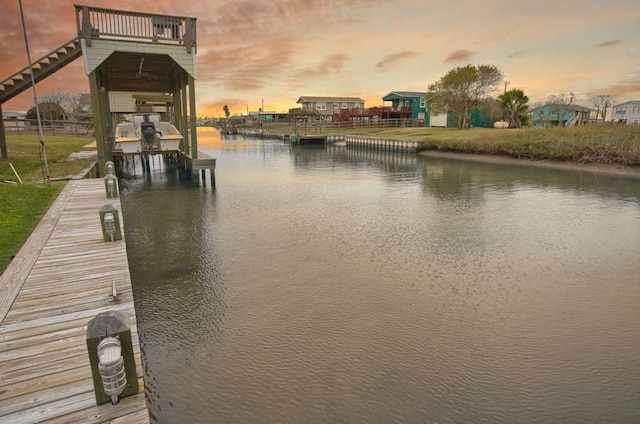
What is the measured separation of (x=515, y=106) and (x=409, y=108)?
15.0 metres

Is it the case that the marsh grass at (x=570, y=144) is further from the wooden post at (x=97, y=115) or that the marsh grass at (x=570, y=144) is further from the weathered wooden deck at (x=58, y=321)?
the weathered wooden deck at (x=58, y=321)

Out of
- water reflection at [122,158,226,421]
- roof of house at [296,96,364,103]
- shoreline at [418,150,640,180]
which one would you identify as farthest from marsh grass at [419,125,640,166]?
roof of house at [296,96,364,103]

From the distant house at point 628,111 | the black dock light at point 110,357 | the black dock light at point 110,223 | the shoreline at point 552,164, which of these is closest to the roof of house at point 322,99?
the distant house at point 628,111

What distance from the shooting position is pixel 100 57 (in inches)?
520

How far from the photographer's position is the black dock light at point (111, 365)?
2596mm

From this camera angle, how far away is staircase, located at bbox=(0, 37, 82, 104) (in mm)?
14492

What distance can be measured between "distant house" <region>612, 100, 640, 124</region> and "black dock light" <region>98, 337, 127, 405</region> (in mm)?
72639

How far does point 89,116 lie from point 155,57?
1791 inches

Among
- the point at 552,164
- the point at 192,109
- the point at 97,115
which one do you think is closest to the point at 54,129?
the point at 97,115

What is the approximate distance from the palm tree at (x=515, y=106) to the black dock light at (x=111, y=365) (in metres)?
51.3

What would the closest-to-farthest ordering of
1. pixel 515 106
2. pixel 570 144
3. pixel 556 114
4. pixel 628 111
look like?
pixel 570 144 → pixel 515 106 → pixel 556 114 → pixel 628 111

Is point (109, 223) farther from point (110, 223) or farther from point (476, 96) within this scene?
point (476, 96)

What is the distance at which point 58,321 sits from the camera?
13.1 feet

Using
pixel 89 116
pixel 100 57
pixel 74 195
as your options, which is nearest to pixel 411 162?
pixel 100 57
